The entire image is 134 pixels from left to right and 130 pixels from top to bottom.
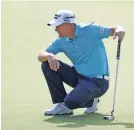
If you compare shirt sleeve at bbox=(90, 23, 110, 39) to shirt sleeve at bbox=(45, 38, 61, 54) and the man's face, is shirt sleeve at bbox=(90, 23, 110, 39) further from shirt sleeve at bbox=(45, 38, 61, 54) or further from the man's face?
shirt sleeve at bbox=(45, 38, 61, 54)

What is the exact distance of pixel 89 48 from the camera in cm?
585

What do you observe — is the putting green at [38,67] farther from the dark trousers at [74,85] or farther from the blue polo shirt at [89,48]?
the blue polo shirt at [89,48]

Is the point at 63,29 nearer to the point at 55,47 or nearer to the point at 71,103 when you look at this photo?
the point at 55,47

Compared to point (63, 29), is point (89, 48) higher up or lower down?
lower down

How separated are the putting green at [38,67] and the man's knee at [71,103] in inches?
3.9

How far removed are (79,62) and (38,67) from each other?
2386mm

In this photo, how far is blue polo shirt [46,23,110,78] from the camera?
5.82 m

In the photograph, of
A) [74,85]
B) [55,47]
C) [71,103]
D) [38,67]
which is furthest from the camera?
[38,67]

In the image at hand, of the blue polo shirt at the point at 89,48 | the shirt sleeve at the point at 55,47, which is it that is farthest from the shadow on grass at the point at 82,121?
the shirt sleeve at the point at 55,47

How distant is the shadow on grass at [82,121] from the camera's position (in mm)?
5434

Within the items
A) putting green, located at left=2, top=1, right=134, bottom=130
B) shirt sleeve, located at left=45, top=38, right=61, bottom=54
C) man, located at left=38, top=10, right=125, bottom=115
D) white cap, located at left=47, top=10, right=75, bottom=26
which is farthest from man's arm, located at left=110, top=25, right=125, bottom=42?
putting green, located at left=2, top=1, right=134, bottom=130

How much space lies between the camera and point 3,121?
5.57 meters

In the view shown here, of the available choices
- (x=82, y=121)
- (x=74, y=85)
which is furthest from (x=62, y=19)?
(x=82, y=121)

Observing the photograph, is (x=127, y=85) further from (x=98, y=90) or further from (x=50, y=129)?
(x=50, y=129)
